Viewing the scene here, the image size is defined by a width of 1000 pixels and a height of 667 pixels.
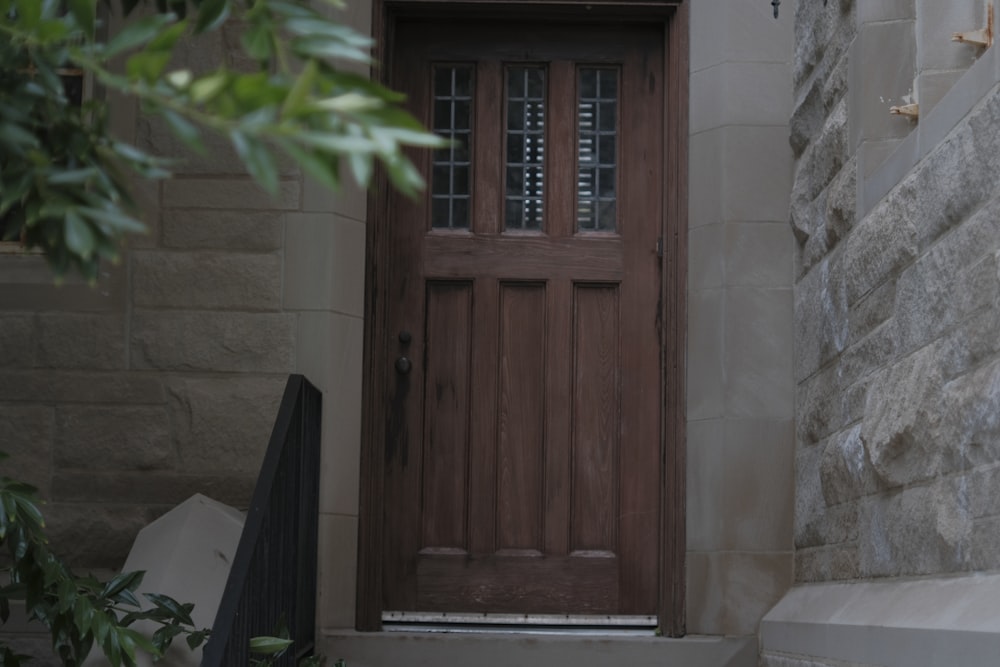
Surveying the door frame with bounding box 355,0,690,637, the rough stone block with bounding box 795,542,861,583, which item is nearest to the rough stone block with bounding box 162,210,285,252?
the door frame with bounding box 355,0,690,637

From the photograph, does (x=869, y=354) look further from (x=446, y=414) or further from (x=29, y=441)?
(x=29, y=441)

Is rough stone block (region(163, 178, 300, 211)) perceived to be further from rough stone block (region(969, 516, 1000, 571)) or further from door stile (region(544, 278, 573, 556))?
rough stone block (region(969, 516, 1000, 571))

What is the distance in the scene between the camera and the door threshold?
186 inches

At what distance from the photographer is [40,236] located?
5.46ft

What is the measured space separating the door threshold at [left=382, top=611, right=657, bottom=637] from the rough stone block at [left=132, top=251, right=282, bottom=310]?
1233 mm

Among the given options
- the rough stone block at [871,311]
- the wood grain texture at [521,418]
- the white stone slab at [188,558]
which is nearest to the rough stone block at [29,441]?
the white stone slab at [188,558]

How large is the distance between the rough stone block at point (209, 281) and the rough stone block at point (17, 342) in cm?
39

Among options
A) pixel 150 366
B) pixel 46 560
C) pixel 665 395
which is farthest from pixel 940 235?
pixel 150 366

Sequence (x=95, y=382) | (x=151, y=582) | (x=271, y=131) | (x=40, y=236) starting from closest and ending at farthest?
(x=271, y=131), (x=40, y=236), (x=151, y=582), (x=95, y=382)

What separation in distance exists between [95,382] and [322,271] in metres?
0.89

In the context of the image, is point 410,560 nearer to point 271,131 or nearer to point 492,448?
point 492,448

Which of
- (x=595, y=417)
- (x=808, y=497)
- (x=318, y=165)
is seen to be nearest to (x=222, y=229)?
(x=595, y=417)

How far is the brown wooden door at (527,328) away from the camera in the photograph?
189 inches

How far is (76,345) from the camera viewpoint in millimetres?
4602
